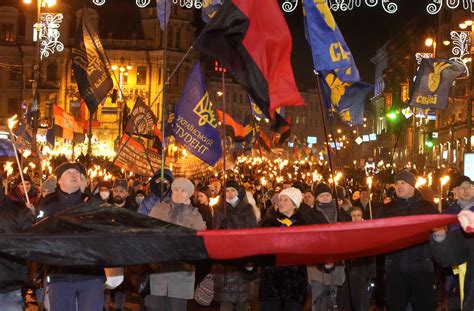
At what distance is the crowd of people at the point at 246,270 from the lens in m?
6.56

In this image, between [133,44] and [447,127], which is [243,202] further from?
[133,44]

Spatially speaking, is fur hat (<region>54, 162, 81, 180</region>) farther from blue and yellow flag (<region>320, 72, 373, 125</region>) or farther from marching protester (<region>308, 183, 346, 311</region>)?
blue and yellow flag (<region>320, 72, 373, 125</region>)

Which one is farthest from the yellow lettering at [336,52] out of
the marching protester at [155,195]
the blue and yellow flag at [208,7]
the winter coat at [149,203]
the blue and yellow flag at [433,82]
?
the blue and yellow flag at [433,82]

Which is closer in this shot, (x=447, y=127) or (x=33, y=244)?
(x=33, y=244)

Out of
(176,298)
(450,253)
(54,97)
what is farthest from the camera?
(54,97)

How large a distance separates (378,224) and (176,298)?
10.9 ft

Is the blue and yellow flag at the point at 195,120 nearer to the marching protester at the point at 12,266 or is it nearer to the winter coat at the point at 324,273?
the winter coat at the point at 324,273

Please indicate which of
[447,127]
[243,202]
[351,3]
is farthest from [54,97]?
[243,202]

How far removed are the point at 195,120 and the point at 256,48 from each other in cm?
475

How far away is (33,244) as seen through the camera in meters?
5.55

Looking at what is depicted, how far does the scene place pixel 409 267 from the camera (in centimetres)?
795

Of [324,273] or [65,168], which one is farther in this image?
[324,273]

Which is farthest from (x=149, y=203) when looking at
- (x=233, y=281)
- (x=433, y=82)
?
(x=433, y=82)

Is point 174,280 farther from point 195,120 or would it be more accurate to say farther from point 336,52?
point 195,120
